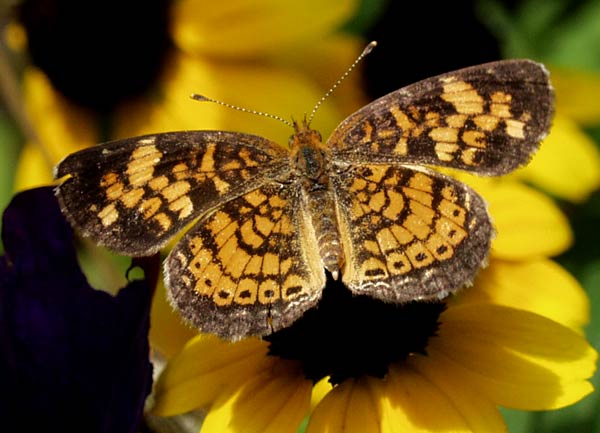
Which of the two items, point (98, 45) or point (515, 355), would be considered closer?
point (515, 355)

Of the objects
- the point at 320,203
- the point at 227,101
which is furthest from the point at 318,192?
the point at 227,101

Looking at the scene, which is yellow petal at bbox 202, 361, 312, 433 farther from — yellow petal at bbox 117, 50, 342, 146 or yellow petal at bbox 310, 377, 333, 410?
yellow petal at bbox 117, 50, 342, 146

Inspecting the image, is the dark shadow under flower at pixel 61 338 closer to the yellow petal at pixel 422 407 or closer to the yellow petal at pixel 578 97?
the yellow petal at pixel 422 407

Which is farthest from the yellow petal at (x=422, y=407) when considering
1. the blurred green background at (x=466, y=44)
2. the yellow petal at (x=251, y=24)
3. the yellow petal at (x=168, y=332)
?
the yellow petal at (x=251, y=24)

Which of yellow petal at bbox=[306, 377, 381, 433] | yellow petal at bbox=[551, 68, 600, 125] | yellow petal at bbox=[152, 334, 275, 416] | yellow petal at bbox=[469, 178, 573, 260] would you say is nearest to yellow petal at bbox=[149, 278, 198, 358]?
yellow petal at bbox=[152, 334, 275, 416]

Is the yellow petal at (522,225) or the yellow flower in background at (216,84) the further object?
the yellow flower in background at (216,84)

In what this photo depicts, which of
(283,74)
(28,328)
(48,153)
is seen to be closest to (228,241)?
(28,328)

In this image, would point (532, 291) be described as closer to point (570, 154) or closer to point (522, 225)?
point (522, 225)
